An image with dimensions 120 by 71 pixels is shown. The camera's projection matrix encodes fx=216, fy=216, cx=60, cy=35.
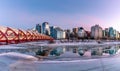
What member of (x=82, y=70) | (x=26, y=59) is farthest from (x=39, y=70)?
(x=82, y=70)

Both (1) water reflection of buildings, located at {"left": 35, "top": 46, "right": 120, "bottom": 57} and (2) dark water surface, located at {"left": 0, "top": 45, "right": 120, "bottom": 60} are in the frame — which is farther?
(1) water reflection of buildings, located at {"left": 35, "top": 46, "right": 120, "bottom": 57}

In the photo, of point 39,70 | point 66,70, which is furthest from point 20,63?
point 66,70

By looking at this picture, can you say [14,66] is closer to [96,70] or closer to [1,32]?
[96,70]

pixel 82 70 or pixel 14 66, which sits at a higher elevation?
pixel 14 66

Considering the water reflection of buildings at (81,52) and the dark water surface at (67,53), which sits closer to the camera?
the dark water surface at (67,53)

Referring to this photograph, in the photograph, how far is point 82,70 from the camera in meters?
3.55

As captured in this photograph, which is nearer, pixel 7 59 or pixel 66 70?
pixel 7 59

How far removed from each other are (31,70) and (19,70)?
0.16m

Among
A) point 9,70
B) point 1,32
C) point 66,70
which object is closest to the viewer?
point 9,70

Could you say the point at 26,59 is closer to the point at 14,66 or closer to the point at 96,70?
the point at 14,66

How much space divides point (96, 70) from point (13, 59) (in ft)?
4.94

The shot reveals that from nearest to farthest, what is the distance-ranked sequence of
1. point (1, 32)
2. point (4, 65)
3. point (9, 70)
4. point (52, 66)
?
point (9, 70), point (4, 65), point (52, 66), point (1, 32)

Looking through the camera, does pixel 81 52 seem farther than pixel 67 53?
Yes

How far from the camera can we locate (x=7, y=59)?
271 centimetres
